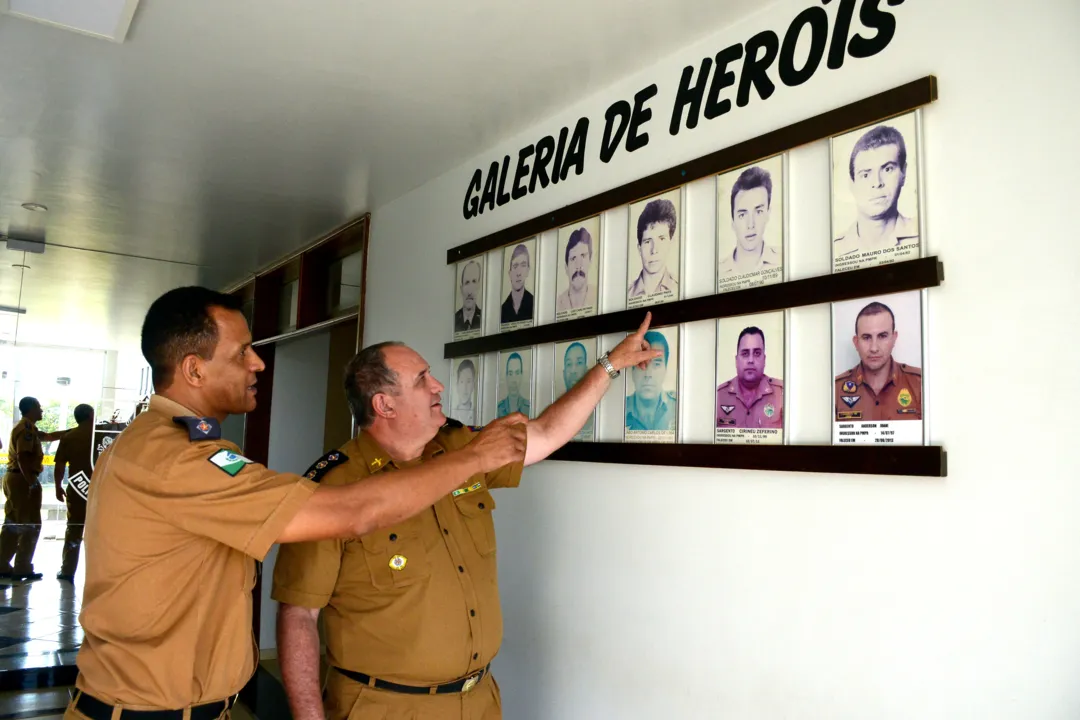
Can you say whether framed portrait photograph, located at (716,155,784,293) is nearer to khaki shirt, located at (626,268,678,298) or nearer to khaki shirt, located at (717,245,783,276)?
khaki shirt, located at (717,245,783,276)

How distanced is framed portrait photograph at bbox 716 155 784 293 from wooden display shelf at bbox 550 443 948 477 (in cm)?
43

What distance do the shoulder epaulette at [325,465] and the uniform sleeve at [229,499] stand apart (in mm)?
588

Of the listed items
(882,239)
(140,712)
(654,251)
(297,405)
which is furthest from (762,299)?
(297,405)

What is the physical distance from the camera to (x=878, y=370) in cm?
173

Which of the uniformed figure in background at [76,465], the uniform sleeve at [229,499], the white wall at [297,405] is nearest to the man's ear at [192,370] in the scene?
the uniform sleeve at [229,499]

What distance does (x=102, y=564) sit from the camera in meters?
1.59

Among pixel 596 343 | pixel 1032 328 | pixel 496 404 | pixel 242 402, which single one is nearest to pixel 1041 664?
pixel 1032 328

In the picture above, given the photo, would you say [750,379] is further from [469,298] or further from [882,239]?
[469,298]

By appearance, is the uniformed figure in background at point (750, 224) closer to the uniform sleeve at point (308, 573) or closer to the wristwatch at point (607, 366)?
the wristwatch at point (607, 366)

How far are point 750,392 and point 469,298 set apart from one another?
1537mm

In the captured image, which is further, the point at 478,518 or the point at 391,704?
the point at 478,518

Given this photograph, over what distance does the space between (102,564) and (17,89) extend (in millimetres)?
2191

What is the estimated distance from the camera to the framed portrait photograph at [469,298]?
321cm

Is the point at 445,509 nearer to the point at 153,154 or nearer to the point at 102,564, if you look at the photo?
the point at 102,564
